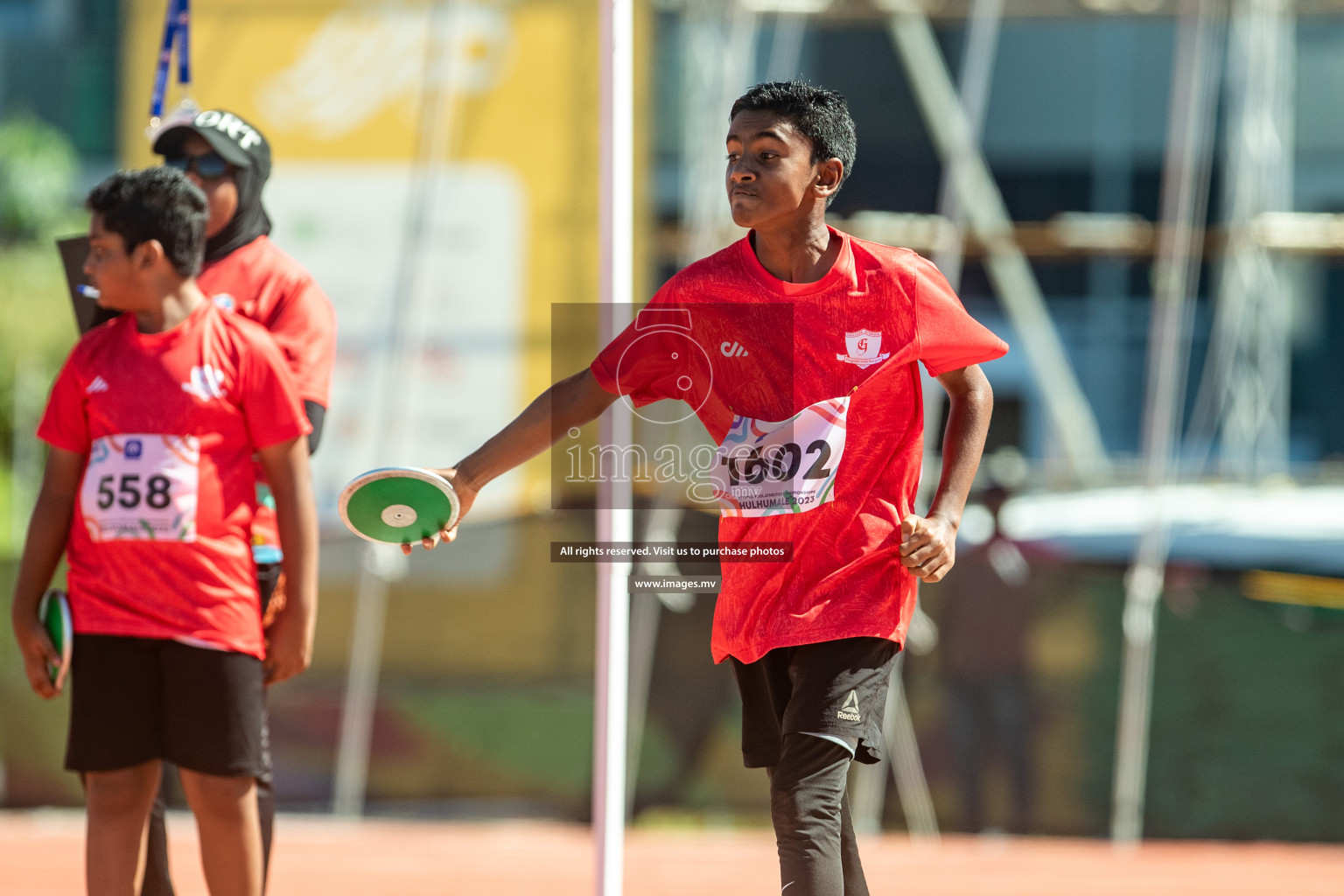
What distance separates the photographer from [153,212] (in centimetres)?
259

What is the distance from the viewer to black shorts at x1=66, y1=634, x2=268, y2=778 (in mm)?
2514

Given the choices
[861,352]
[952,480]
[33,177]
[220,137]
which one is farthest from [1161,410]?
[33,177]

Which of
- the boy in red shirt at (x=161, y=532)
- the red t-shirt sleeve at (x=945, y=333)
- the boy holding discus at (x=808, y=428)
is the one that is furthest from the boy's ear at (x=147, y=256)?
the red t-shirt sleeve at (x=945, y=333)

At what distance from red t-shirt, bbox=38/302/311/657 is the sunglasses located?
378 mm

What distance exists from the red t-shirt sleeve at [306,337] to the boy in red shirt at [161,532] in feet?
0.57

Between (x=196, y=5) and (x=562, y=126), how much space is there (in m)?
1.98

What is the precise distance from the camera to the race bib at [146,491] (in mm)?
2512

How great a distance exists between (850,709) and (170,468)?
50.3 inches

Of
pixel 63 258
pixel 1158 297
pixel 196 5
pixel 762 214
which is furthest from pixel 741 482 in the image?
pixel 196 5

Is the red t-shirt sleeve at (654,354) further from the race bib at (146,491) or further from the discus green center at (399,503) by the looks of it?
the race bib at (146,491)

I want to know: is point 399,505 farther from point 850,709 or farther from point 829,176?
point 829,176

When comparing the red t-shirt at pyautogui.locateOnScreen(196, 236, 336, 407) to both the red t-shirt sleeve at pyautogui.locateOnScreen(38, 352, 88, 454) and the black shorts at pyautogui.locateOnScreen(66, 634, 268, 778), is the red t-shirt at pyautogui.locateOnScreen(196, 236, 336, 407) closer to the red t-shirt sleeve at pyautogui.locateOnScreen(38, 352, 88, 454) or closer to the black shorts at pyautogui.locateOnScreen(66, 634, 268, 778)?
the red t-shirt sleeve at pyautogui.locateOnScreen(38, 352, 88, 454)

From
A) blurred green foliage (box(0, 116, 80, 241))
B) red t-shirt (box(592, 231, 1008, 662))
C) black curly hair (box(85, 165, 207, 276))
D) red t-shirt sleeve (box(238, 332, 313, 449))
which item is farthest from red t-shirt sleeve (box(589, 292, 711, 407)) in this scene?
blurred green foliage (box(0, 116, 80, 241))

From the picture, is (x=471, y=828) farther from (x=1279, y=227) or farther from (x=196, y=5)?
(x=1279, y=227)
